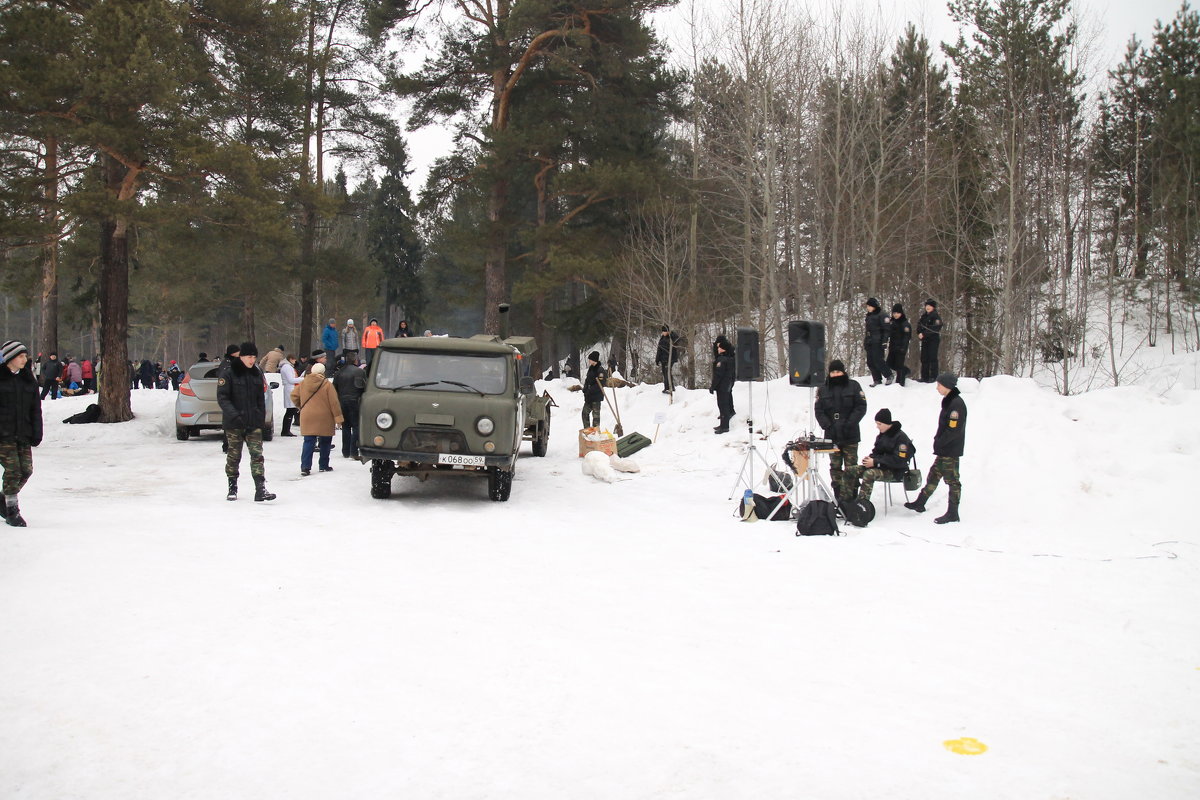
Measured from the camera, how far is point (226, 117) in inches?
770

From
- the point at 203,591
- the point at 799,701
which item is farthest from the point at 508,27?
the point at 799,701

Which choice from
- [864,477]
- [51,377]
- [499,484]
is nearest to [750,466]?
[864,477]

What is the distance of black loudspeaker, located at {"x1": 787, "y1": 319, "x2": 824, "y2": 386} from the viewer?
10.9 metres

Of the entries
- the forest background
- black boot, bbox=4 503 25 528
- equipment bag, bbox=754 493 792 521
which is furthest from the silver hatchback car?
equipment bag, bbox=754 493 792 521

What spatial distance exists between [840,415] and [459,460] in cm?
479

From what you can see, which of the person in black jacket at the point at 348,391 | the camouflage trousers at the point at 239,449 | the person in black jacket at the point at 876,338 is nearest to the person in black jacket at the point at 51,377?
the person in black jacket at the point at 348,391

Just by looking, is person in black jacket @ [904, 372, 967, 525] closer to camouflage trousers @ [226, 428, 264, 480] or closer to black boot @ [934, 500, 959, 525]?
black boot @ [934, 500, 959, 525]

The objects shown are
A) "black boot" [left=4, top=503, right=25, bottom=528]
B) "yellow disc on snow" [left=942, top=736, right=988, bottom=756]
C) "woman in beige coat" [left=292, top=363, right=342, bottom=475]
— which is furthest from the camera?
"woman in beige coat" [left=292, top=363, right=342, bottom=475]

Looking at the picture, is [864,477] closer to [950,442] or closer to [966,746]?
[950,442]

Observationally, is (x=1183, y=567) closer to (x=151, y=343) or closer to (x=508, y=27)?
(x=508, y=27)

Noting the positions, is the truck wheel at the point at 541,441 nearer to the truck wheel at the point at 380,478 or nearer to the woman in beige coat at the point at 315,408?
the woman in beige coat at the point at 315,408

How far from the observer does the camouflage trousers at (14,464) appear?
26.3 ft

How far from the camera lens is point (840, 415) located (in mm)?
10430

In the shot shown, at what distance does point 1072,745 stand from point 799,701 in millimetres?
1317
